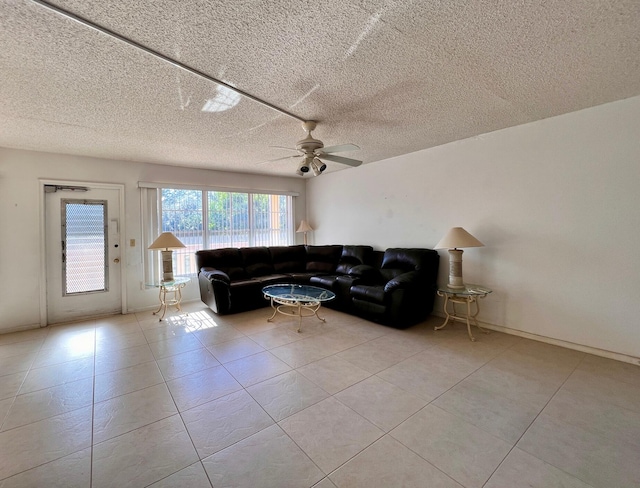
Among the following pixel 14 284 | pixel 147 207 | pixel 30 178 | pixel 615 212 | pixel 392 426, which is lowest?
pixel 392 426

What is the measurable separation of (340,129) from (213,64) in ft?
5.51

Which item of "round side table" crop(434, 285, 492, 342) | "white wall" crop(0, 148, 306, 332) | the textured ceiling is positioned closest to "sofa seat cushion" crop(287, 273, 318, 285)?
"round side table" crop(434, 285, 492, 342)

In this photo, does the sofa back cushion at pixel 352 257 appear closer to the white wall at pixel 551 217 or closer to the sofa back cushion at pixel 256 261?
the white wall at pixel 551 217

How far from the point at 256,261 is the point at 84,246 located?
2.66 m

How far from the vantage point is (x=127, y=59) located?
192 cm

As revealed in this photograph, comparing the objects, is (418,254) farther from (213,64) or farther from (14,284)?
(14,284)

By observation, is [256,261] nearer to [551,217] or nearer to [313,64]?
[313,64]

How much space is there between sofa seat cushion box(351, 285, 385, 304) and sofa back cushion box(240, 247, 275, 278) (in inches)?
77.2

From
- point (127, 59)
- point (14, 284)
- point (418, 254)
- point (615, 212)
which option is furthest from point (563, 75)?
point (14, 284)

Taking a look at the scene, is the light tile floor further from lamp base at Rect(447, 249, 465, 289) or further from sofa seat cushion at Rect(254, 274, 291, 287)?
sofa seat cushion at Rect(254, 274, 291, 287)

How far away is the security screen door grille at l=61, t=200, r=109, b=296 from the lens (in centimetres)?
416

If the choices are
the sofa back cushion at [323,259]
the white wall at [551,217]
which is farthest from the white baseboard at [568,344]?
the sofa back cushion at [323,259]

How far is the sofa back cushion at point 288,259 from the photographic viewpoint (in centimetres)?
563

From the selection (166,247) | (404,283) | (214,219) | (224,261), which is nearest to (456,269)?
(404,283)
